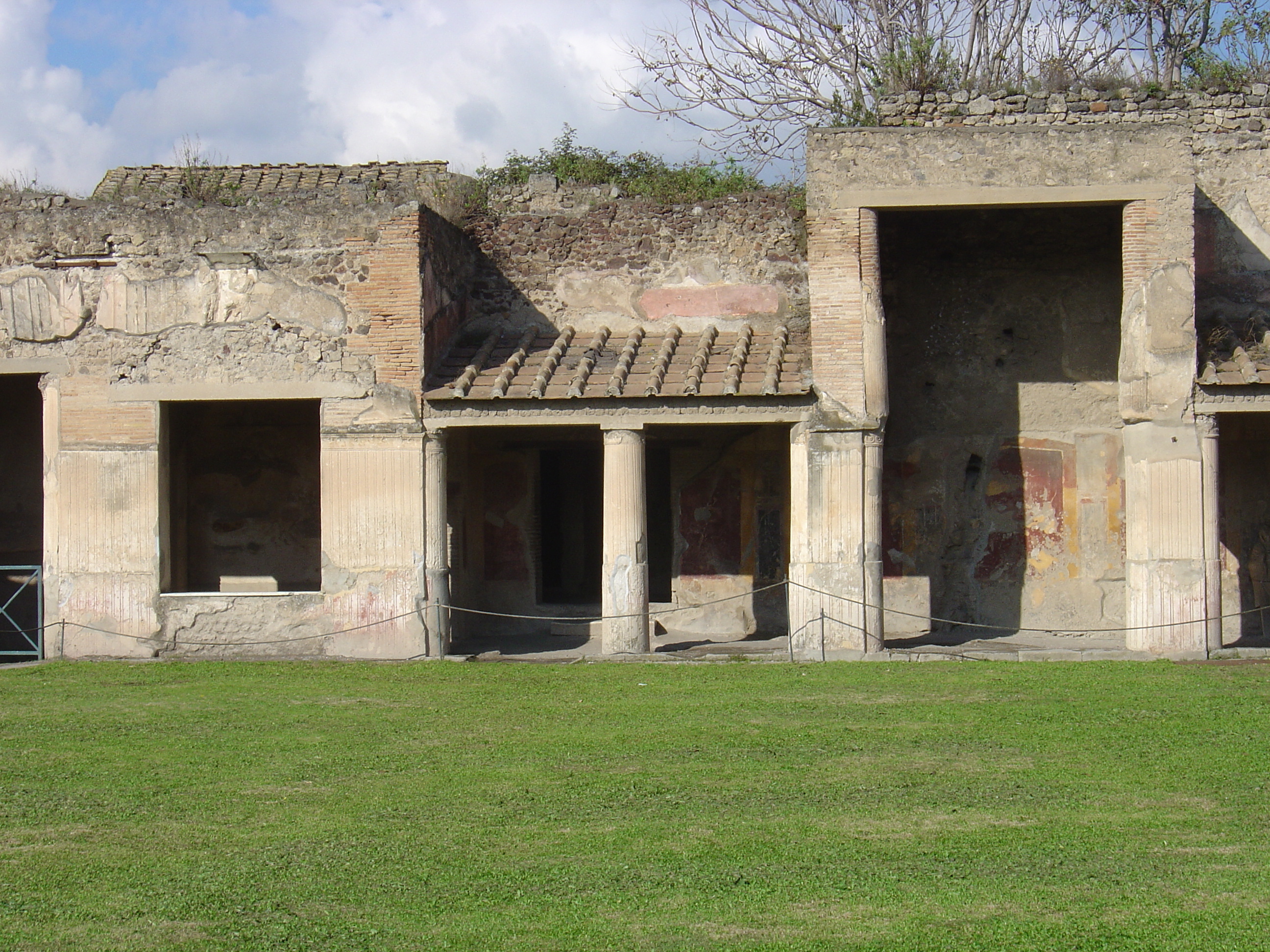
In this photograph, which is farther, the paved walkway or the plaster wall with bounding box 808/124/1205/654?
the plaster wall with bounding box 808/124/1205/654

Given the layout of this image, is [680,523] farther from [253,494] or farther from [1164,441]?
[1164,441]

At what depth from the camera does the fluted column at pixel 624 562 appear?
11250 millimetres

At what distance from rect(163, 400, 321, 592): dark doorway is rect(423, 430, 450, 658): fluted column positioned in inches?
99.4

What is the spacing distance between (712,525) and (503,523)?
6.75 feet

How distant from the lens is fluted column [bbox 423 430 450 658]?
11.3m

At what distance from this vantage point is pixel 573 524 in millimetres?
15141

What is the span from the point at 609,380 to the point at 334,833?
20.4 feet

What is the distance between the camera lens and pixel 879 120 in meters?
12.8

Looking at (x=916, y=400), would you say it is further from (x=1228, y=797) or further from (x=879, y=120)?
(x=1228, y=797)

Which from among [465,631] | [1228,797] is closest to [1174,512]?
[1228,797]

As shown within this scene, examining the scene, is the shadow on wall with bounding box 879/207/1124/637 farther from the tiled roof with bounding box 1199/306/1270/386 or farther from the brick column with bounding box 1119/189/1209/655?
the brick column with bounding box 1119/189/1209/655

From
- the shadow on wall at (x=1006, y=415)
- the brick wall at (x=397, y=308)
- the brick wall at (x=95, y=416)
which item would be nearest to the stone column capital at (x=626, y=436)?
the brick wall at (x=397, y=308)

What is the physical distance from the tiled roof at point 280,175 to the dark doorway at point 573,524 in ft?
12.5

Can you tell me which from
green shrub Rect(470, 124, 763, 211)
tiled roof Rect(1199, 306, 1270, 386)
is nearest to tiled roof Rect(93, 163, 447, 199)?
green shrub Rect(470, 124, 763, 211)
